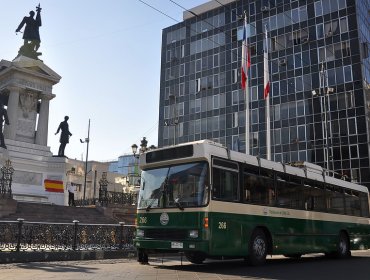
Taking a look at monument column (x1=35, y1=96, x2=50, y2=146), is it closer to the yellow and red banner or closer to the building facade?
the yellow and red banner

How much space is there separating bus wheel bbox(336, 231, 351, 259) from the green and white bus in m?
2.55

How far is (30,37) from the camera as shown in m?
34.4

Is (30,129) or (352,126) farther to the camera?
(352,126)

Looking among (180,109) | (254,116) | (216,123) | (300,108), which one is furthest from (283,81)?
(180,109)

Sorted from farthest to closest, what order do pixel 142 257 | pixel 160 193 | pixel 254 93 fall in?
pixel 254 93
pixel 142 257
pixel 160 193

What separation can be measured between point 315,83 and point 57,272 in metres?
46.6

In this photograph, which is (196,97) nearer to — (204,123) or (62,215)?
(204,123)

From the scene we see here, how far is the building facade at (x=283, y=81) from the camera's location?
50.1m

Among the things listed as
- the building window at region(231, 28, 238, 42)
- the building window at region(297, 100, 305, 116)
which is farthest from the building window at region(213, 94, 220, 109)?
the building window at region(297, 100, 305, 116)

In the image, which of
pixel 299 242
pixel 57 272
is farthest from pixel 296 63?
pixel 57 272

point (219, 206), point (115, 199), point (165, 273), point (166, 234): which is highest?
point (115, 199)

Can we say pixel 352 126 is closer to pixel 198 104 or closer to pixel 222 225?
pixel 198 104

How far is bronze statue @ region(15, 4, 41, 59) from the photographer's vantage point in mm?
34281

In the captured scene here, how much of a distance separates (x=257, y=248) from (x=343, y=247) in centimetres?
649
